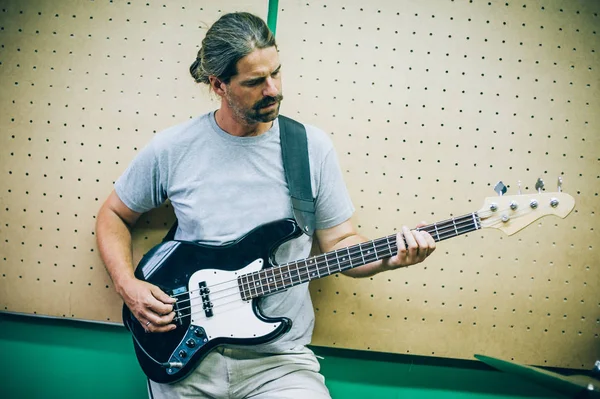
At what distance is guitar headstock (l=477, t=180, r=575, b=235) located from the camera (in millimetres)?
1123

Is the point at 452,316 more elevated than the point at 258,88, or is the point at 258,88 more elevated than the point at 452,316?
the point at 258,88

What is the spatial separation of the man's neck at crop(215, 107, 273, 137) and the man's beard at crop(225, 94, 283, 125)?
5 cm

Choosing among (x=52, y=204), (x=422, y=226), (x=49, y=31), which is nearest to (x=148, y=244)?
(x=52, y=204)

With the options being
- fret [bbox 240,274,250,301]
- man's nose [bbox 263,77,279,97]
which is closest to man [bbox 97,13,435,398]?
man's nose [bbox 263,77,279,97]

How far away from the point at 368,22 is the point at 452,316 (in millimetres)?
1081

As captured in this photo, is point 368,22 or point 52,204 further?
point 52,204

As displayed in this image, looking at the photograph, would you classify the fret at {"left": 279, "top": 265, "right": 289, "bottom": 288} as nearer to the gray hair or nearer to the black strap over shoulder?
the black strap over shoulder

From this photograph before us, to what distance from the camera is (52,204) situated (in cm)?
157

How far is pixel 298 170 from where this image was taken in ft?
4.47

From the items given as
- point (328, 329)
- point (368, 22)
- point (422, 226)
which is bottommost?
point (328, 329)

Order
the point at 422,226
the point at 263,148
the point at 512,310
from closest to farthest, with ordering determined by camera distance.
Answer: the point at 422,226
the point at 263,148
the point at 512,310

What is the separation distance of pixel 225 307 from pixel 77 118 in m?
0.91

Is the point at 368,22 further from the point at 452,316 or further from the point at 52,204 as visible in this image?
the point at 52,204

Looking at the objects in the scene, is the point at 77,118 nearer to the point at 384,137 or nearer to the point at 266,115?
the point at 266,115
